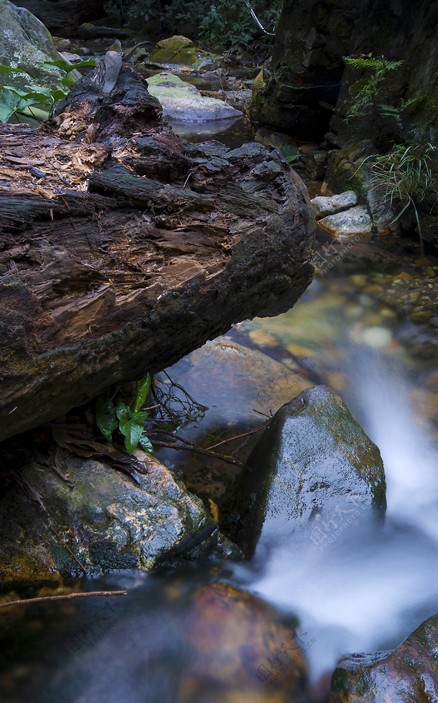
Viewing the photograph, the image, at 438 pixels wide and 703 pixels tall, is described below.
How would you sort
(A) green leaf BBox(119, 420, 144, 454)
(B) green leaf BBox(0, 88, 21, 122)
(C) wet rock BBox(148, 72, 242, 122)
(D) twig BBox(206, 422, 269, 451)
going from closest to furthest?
(A) green leaf BBox(119, 420, 144, 454), (D) twig BBox(206, 422, 269, 451), (B) green leaf BBox(0, 88, 21, 122), (C) wet rock BBox(148, 72, 242, 122)

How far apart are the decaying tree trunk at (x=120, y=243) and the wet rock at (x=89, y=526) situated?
35cm

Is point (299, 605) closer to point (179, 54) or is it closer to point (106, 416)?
point (106, 416)

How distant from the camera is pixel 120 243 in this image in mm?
2057

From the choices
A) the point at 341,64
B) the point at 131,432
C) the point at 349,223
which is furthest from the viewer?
the point at 341,64

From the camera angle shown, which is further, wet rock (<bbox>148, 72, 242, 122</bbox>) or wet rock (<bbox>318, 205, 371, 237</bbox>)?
wet rock (<bbox>148, 72, 242, 122</bbox>)

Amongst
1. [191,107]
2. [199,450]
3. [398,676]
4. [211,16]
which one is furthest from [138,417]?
[211,16]

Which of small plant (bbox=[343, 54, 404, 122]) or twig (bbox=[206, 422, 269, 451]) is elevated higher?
small plant (bbox=[343, 54, 404, 122])

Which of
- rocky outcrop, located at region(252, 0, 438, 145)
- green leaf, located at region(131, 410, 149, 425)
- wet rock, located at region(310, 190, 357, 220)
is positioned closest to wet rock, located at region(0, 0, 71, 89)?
wet rock, located at region(310, 190, 357, 220)

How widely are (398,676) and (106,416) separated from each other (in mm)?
1469

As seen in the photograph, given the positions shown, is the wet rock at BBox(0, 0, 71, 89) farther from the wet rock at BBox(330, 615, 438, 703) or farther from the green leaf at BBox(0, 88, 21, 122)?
the wet rock at BBox(330, 615, 438, 703)

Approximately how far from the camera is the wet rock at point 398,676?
1688 millimetres

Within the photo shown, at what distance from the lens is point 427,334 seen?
4301 mm

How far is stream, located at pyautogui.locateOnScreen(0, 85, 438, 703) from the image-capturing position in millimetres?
1887

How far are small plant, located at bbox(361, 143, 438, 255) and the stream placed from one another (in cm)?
229
